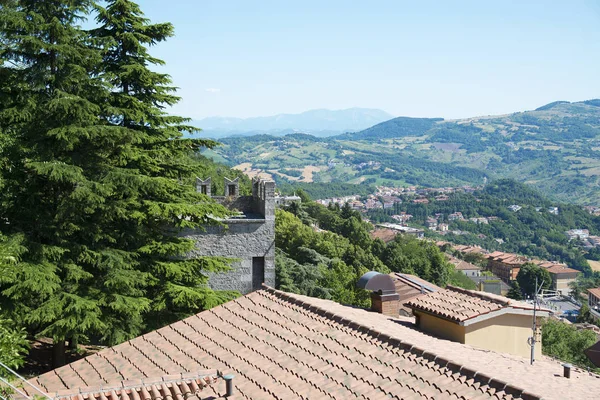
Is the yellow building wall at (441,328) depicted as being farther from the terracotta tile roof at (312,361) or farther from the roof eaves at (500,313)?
the terracotta tile roof at (312,361)

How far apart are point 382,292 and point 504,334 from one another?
271 centimetres

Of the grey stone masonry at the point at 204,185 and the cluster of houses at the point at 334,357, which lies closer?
the cluster of houses at the point at 334,357

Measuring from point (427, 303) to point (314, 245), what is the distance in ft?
113

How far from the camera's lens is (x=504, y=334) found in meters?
11.5

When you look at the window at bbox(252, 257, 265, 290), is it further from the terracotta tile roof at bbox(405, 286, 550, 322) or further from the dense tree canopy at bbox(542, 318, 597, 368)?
the dense tree canopy at bbox(542, 318, 597, 368)

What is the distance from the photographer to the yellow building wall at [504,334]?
1118cm

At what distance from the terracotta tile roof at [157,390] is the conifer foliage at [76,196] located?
530 centimetres

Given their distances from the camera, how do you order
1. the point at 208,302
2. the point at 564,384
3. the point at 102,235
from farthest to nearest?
the point at 208,302, the point at 102,235, the point at 564,384

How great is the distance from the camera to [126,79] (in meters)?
16.8

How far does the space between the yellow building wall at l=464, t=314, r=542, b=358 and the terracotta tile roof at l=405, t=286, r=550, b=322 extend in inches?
10.0

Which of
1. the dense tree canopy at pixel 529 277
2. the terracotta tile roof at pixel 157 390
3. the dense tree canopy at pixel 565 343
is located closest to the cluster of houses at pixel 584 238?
the dense tree canopy at pixel 529 277

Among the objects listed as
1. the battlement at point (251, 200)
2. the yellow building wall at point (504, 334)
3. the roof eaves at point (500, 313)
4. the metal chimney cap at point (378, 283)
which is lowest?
the yellow building wall at point (504, 334)

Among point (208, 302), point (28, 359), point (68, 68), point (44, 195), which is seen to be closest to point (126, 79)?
point (68, 68)

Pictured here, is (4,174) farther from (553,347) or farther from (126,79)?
(553,347)
